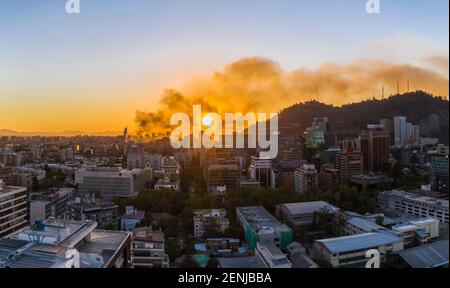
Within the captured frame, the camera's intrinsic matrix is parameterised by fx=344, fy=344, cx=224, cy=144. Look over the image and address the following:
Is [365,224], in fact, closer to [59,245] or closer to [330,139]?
[59,245]

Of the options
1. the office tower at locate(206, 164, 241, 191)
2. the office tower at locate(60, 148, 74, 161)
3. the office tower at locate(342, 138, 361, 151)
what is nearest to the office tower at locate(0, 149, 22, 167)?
the office tower at locate(60, 148, 74, 161)

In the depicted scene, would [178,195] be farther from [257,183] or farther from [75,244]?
[75,244]

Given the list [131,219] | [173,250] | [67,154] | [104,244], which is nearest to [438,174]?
[173,250]

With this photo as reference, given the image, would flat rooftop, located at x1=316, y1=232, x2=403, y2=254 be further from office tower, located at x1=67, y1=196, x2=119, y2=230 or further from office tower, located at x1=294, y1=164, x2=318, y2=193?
office tower, located at x1=67, y1=196, x2=119, y2=230

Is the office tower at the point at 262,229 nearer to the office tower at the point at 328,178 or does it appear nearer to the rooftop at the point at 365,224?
the rooftop at the point at 365,224

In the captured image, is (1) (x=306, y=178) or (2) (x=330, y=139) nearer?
(1) (x=306, y=178)
